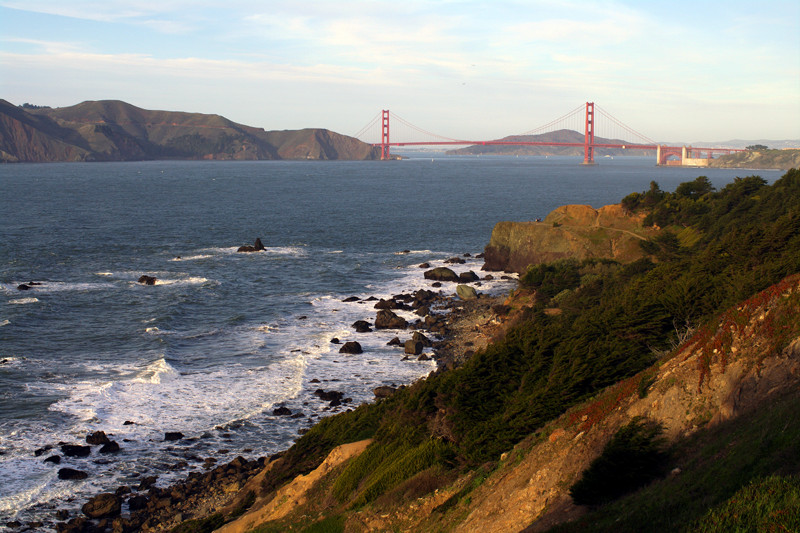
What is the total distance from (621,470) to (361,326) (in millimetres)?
28566

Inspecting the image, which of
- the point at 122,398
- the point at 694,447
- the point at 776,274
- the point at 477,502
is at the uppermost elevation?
the point at 776,274

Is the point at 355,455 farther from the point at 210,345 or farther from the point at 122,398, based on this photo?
the point at 210,345

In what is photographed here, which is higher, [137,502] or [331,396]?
[331,396]

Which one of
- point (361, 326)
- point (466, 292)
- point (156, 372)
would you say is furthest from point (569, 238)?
point (156, 372)

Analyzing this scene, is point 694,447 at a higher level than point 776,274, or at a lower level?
lower

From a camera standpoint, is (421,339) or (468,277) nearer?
(421,339)

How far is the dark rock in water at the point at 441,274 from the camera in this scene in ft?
167

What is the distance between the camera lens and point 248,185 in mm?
147875

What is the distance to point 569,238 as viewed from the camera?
49.6 metres

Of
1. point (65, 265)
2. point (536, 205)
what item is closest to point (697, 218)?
point (65, 265)

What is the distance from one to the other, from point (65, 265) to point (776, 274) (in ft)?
171

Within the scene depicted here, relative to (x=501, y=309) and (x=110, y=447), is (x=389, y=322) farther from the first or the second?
(x=110, y=447)

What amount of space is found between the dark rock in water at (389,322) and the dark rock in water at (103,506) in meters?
20.1

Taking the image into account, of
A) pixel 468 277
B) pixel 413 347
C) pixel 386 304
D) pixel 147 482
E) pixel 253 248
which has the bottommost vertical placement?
pixel 147 482
